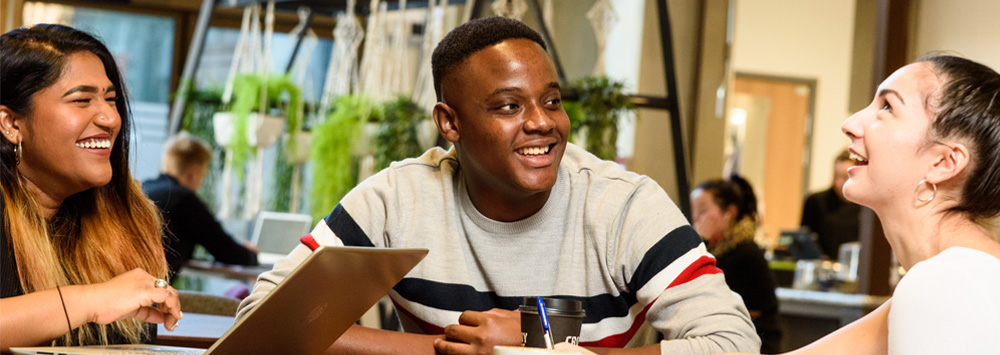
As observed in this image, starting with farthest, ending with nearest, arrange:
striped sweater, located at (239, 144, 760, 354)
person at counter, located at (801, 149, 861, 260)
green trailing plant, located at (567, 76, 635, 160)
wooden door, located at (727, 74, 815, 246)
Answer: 1. wooden door, located at (727, 74, 815, 246)
2. person at counter, located at (801, 149, 861, 260)
3. green trailing plant, located at (567, 76, 635, 160)
4. striped sweater, located at (239, 144, 760, 354)

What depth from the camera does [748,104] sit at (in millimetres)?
8117

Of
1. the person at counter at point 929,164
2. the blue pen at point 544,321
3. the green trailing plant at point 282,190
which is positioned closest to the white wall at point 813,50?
the green trailing plant at point 282,190

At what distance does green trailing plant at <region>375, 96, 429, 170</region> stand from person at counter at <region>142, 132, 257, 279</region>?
82 cm

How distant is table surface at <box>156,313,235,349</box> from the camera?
1629 millimetres

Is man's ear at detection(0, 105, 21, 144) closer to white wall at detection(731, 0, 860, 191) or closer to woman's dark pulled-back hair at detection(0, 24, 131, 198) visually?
woman's dark pulled-back hair at detection(0, 24, 131, 198)

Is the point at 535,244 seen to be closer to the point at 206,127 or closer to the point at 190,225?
the point at 190,225

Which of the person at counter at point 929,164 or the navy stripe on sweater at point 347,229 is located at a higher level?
the person at counter at point 929,164

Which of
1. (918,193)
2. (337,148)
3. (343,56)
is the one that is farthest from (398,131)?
(918,193)

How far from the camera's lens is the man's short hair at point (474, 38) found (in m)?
1.68

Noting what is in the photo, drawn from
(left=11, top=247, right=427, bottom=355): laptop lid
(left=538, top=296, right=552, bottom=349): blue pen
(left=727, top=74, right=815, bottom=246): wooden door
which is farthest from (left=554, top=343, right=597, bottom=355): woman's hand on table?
(left=727, top=74, right=815, bottom=246): wooden door

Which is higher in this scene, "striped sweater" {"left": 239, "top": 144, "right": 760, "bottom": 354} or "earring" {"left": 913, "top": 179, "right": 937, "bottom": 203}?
"earring" {"left": 913, "top": 179, "right": 937, "bottom": 203}

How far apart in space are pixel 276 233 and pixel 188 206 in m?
0.89

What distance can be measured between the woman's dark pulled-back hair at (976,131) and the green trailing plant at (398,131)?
3.18 meters

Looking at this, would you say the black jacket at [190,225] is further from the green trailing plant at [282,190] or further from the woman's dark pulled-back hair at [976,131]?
the woman's dark pulled-back hair at [976,131]
